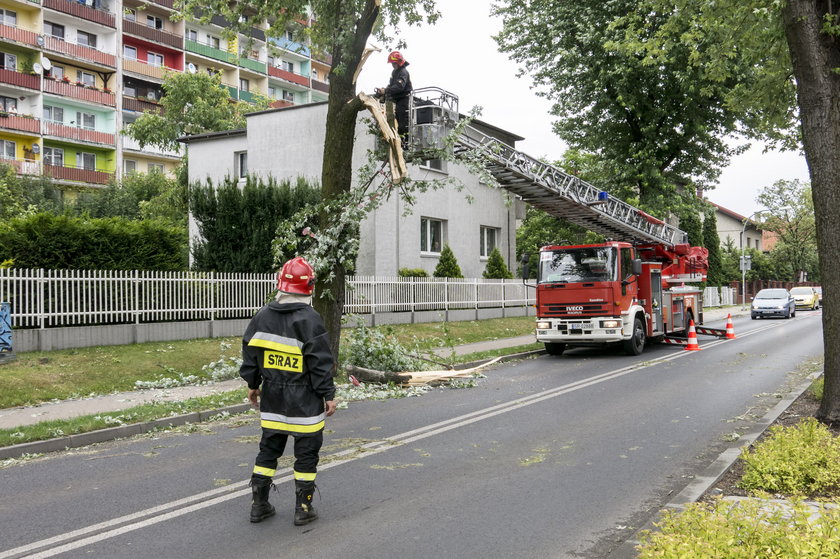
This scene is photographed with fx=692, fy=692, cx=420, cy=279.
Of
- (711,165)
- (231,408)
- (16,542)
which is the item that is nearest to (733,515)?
(16,542)

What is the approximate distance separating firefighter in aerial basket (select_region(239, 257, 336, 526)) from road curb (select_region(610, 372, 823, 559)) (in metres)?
2.07

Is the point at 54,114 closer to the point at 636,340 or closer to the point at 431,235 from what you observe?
the point at 431,235

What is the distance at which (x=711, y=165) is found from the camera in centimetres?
2688

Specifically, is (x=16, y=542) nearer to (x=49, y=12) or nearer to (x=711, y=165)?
(x=711, y=165)

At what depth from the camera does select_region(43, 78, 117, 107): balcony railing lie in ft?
138

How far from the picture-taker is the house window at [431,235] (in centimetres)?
2753

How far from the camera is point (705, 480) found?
18.6 ft

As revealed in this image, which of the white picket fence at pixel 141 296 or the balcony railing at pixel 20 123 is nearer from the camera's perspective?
the white picket fence at pixel 141 296

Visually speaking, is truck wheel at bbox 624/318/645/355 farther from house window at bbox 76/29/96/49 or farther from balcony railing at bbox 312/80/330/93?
balcony railing at bbox 312/80/330/93

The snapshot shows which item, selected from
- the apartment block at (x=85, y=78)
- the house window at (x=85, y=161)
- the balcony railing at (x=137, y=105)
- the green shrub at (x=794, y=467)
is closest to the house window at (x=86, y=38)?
the apartment block at (x=85, y=78)

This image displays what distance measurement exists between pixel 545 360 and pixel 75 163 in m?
39.1

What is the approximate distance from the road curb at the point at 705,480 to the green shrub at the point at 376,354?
6264 millimetres

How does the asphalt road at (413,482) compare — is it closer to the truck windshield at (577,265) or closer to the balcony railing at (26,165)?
the truck windshield at (577,265)

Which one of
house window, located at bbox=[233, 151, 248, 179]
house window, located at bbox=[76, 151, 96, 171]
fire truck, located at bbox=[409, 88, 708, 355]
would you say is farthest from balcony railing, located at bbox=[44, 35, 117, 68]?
fire truck, located at bbox=[409, 88, 708, 355]
